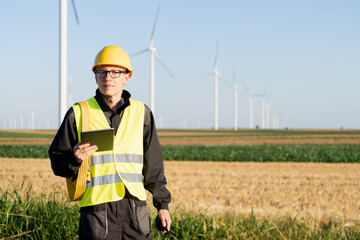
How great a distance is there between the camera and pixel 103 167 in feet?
11.4

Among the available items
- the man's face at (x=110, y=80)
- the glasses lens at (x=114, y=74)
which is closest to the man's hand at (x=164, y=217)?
the man's face at (x=110, y=80)

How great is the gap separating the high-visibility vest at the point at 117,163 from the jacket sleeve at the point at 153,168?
120 mm

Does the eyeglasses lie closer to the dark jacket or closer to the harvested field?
the dark jacket

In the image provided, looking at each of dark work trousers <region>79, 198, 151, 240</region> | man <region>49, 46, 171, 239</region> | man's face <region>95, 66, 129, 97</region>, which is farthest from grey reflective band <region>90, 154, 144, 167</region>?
man's face <region>95, 66, 129, 97</region>

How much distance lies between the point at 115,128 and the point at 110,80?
424mm

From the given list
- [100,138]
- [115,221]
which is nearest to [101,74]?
[100,138]

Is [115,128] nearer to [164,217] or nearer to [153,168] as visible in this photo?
[153,168]

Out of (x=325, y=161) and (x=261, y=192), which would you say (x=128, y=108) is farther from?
(x=325, y=161)

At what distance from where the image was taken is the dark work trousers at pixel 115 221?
3350mm

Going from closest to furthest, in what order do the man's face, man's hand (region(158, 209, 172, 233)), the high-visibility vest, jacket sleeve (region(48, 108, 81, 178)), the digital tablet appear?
the digital tablet, jacket sleeve (region(48, 108, 81, 178)), the high-visibility vest, the man's face, man's hand (region(158, 209, 172, 233))

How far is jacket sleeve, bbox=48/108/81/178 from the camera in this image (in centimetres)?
328

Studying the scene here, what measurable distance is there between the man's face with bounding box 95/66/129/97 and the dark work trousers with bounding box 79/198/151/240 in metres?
0.95

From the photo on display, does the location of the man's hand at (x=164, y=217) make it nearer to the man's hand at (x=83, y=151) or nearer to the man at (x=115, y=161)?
the man at (x=115, y=161)

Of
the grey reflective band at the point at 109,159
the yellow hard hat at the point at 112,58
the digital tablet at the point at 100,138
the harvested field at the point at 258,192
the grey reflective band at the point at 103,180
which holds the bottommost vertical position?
the harvested field at the point at 258,192
